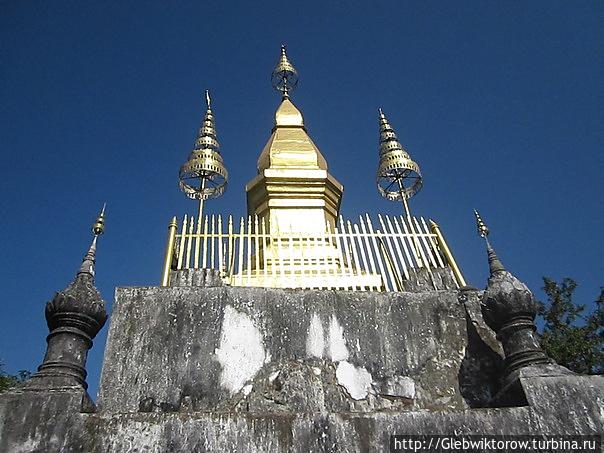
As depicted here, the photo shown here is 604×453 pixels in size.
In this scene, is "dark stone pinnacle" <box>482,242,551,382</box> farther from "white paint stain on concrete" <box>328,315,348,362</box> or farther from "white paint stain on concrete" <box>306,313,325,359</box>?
"white paint stain on concrete" <box>306,313,325,359</box>

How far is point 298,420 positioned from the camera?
3.88 metres

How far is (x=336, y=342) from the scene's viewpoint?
5129mm

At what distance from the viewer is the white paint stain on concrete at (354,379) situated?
4.87 meters

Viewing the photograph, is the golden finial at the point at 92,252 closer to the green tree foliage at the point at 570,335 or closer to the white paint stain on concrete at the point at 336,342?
the white paint stain on concrete at the point at 336,342

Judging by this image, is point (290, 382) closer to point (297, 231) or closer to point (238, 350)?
point (238, 350)

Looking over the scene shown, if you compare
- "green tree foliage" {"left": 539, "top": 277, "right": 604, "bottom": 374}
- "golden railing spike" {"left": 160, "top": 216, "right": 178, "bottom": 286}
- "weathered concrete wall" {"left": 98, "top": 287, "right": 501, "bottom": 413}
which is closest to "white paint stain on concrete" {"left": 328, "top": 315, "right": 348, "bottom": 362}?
"weathered concrete wall" {"left": 98, "top": 287, "right": 501, "bottom": 413}

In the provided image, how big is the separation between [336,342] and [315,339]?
210 millimetres

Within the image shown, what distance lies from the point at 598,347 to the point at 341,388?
495 inches

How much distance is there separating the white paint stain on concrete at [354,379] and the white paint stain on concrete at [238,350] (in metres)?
0.76

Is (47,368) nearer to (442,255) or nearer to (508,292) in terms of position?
(508,292)

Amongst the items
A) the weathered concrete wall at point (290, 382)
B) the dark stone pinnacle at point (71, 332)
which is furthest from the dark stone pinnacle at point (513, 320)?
the dark stone pinnacle at point (71, 332)

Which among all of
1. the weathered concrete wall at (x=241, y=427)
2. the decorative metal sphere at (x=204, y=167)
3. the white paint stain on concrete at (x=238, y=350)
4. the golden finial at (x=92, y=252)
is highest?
the decorative metal sphere at (x=204, y=167)

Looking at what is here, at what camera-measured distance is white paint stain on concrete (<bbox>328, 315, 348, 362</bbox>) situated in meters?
5.05

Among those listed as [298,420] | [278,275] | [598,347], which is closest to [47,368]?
[298,420]
